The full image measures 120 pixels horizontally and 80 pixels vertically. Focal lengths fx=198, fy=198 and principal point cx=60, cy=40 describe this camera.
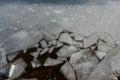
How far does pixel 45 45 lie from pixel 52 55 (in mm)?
259

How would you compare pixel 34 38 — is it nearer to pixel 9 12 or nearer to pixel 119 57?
pixel 9 12

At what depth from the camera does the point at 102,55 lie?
292 centimetres

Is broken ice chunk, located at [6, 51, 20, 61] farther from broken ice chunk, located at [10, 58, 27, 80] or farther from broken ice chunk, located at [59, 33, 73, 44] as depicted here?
broken ice chunk, located at [59, 33, 73, 44]

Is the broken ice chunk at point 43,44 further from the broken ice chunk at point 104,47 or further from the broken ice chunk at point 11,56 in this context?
the broken ice chunk at point 104,47

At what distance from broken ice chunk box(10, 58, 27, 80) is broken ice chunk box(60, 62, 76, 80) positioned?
1.92ft

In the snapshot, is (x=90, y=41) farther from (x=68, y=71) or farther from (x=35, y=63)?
(x=35, y=63)

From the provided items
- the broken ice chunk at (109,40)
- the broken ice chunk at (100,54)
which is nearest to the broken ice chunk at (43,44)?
the broken ice chunk at (100,54)

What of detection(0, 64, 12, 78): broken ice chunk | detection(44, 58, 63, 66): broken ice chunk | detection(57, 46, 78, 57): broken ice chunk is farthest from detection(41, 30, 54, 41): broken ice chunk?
detection(0, 64, 12, 78): broken ice chunk

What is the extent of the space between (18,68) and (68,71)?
2.45 feet

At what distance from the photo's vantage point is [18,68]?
9.56ft

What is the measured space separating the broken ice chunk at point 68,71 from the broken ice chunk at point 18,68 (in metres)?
0.59

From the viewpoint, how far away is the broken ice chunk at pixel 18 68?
282 centimetres

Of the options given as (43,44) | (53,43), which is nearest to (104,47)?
(53,43)

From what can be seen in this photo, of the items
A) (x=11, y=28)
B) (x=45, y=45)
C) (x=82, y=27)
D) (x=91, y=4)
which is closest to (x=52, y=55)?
(x=45, y=45)
